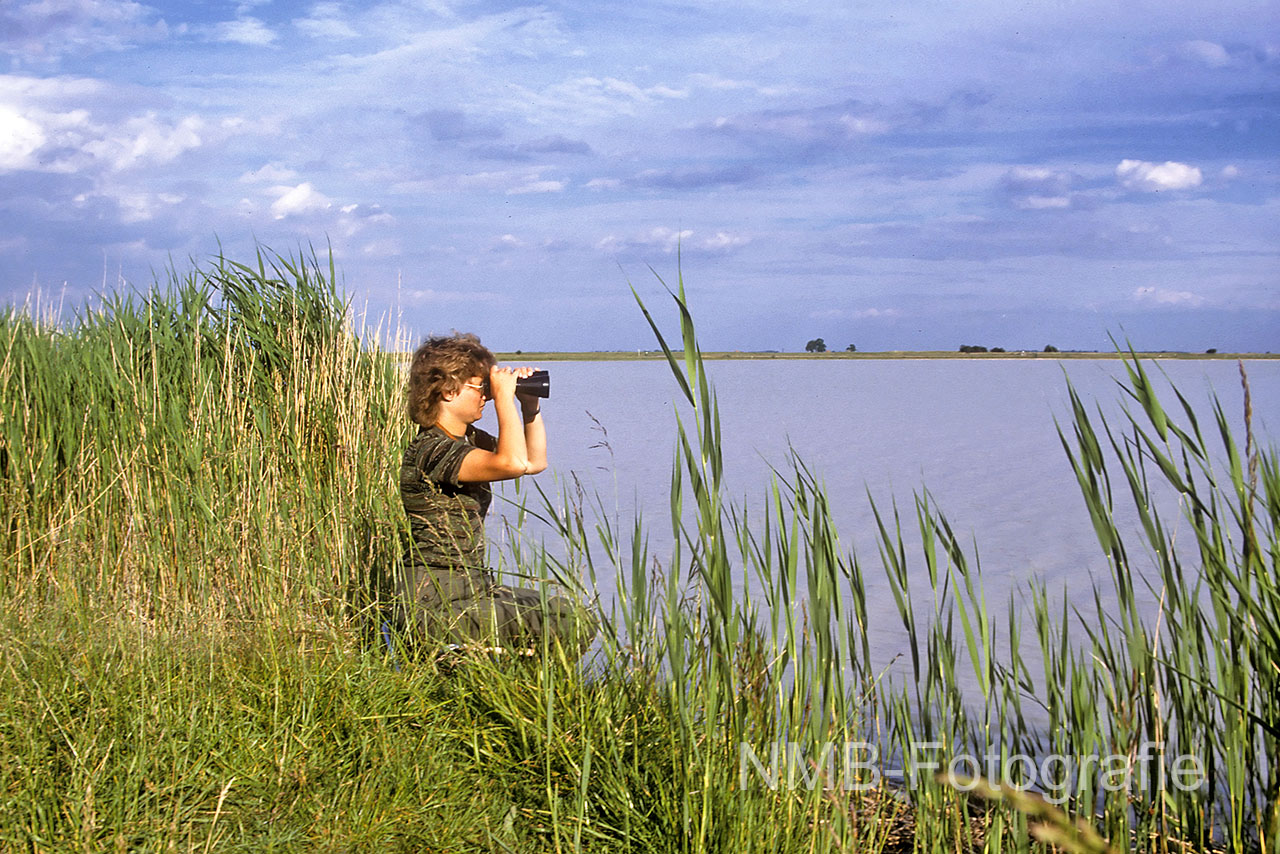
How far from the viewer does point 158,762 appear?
2445 mm

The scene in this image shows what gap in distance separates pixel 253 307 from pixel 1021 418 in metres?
21.0

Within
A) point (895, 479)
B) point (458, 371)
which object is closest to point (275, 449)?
point (458, 371)

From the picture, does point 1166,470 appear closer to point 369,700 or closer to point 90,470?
point 369,700

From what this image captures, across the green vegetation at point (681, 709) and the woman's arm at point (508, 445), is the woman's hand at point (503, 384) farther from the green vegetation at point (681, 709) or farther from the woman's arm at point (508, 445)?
the green vegetation at point (681, 709)

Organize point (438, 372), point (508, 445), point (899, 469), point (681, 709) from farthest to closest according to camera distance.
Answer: point (899, 469) < point (438, 372) < point (508, 445) < point (681, 709)

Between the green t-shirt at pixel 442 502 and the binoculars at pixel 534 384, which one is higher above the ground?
the binoculars at pixel 534 384

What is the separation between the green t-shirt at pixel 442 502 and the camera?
3.43 m

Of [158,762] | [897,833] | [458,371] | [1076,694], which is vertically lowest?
[897,833]

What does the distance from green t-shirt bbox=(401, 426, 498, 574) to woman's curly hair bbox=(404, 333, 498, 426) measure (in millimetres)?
83

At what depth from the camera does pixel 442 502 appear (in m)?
3.47

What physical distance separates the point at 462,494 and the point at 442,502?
84 millimetres

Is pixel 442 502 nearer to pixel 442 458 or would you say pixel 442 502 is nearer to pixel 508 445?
pixel 442 458

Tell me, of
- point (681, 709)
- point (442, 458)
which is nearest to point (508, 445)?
point (442, 458)

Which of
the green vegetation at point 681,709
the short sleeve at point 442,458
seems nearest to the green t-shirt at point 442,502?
the short sleeve at point 442,458
